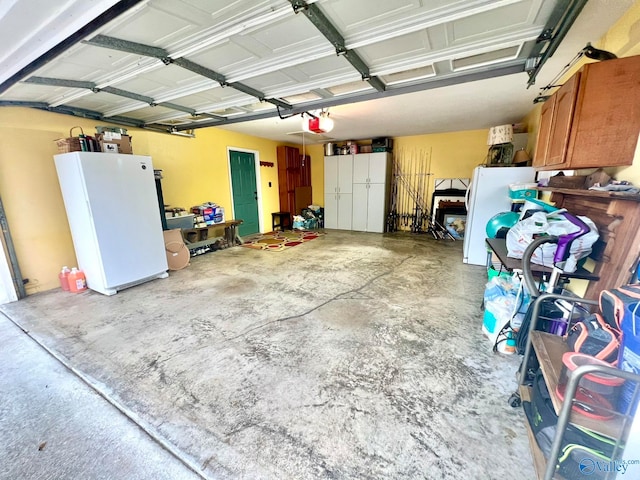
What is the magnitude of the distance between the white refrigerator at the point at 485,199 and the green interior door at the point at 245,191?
15.6ft

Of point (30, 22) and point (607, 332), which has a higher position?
point (30, 22)

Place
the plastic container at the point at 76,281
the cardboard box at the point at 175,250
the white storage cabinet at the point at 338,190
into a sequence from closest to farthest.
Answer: the plastic container at the point at 76,281
the cardboard box at the point at 175,250
the white storage cabinet at the point at 338,190

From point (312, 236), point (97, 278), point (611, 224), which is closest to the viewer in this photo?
point (611, 224)

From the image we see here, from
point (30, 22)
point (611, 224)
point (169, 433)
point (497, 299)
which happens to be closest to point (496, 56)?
point (611, 224)

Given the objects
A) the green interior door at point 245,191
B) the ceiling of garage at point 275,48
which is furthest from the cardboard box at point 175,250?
the green interior door at point 245,191

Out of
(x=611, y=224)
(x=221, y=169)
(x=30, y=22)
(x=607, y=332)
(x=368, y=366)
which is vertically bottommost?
(x=368, y=366)

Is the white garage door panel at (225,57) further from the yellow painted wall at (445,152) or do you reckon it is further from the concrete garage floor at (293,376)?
the yellow painted wall at (445,152)

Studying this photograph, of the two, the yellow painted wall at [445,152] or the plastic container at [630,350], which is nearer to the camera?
the plastic container at [630,350]

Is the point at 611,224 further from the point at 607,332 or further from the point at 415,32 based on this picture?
the point at 415,32

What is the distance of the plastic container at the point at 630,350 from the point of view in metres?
0.75

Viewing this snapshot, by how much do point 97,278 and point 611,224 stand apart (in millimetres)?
4772

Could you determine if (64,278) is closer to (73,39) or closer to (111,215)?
(111,215)

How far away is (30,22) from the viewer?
4.80 feet

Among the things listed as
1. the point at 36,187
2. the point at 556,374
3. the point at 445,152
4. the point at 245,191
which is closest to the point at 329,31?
the point at 556,374
